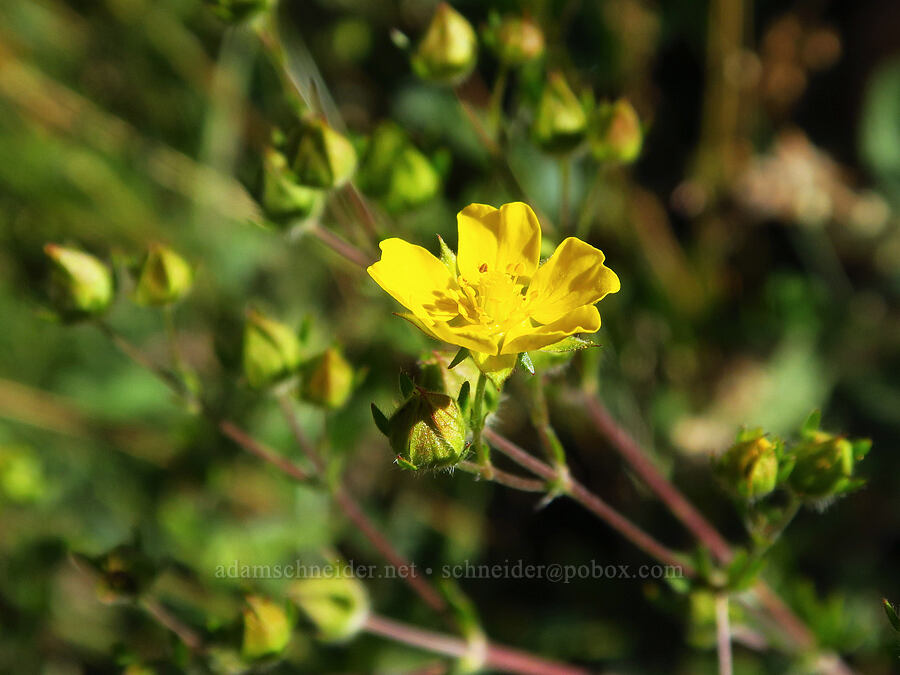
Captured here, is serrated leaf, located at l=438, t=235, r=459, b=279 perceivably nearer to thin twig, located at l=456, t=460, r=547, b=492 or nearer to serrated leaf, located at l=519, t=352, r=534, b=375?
serrated leaf, located at l=519, t=352, r=534, b=375

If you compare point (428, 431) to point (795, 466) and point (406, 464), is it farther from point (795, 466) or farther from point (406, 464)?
point (795, 466)

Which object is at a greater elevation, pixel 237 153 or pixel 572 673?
pixel 237 153

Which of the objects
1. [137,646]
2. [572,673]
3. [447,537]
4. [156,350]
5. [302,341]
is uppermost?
[156,350]

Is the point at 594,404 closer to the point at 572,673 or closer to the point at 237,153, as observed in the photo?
the point at 572,673

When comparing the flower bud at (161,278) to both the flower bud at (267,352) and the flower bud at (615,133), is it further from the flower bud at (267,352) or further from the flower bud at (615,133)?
the flower bud at (615,133)

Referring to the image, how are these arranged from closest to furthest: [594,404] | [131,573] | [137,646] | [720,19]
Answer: [131,573], [594,404], [137,646], [720,19]

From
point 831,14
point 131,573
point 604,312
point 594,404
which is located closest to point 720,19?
point 831,14
